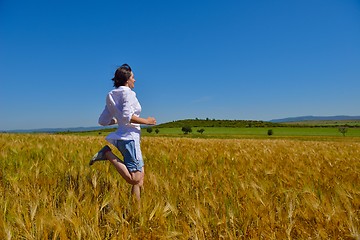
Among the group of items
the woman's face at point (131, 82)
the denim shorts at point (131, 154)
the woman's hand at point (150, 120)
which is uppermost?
the woman's face at point (131, 82)

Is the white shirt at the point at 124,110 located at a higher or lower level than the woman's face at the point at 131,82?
lower

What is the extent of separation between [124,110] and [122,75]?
0.45 metres

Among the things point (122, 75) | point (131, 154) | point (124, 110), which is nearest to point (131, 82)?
point (122, 75)

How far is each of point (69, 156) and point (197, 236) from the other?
3823mm

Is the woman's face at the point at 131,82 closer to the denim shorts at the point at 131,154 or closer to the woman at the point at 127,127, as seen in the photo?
the woman at the point at 127,127

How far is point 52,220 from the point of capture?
5.43ft

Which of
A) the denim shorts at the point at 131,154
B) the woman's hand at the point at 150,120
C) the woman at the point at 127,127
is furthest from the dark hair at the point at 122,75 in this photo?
the denim shorts at the point at 131,154

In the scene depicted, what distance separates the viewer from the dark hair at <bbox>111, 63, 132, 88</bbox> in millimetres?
2979

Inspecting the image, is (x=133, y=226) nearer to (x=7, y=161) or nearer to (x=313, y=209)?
(x=313, y=209)

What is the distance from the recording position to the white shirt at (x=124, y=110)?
9.05 ft

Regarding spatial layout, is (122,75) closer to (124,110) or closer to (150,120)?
(124,110)

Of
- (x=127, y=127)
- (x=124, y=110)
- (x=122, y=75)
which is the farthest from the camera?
(x=122, y=75)

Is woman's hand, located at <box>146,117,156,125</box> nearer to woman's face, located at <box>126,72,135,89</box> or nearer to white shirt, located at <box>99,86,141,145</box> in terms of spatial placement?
white shirt, located at <box>99,86,141,145</box>

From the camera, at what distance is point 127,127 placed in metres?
2.86
